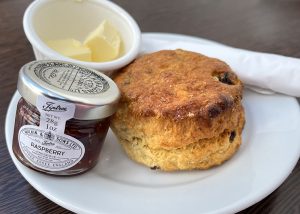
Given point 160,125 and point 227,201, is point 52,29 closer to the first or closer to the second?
point 160,125

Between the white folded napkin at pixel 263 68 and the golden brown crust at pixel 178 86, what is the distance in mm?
129


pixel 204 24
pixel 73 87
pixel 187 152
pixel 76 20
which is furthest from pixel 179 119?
pixel 204 24

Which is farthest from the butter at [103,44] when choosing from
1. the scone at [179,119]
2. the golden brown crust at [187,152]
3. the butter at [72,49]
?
the golden brown crust at [187,152]

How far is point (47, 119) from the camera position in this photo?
3.06ft

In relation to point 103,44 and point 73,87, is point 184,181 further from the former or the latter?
point 103,44

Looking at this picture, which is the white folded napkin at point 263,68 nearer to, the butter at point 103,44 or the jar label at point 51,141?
the butter at point 103,44

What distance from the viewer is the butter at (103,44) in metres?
1.30

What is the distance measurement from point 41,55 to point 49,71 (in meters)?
0.24

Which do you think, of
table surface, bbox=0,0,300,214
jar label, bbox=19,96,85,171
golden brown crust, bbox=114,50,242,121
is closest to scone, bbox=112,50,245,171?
golden brown crust, bbox=114,50,242,121

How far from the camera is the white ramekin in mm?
1322

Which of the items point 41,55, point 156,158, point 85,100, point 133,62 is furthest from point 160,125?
point 41,55

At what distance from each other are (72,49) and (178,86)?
360 millimetres

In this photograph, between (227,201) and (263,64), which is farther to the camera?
(263,64)

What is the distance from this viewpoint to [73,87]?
0.97 metres
